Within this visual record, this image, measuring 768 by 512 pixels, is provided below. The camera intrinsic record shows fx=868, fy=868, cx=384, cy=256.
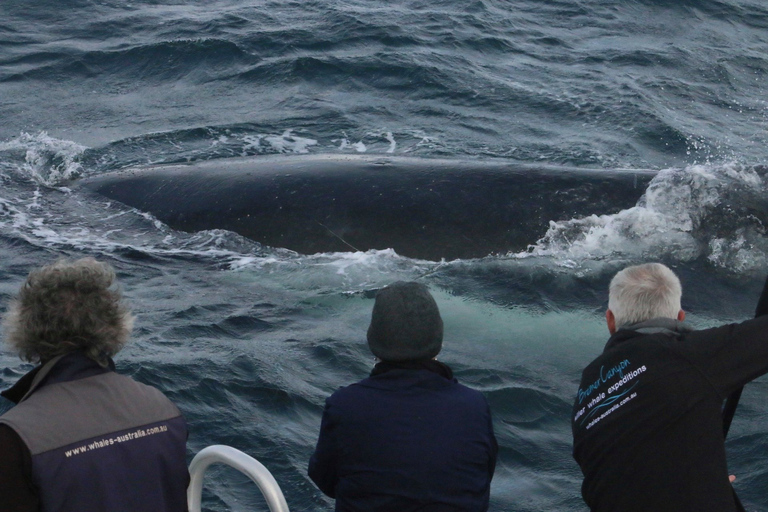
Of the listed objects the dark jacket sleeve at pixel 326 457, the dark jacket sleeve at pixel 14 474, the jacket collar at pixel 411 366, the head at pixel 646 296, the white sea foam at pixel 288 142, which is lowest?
the white sea foam at pixel 288 142

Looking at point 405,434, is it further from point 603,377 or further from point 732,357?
point 732,357

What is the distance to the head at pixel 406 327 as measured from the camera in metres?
3.35

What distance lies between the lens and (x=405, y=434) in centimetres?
324

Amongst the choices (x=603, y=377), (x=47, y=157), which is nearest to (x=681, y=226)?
(x=603, y=377)

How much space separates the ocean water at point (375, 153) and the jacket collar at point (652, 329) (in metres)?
1.75

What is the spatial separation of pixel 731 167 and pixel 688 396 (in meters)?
5.68

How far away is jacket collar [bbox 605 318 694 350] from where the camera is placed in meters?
3.47

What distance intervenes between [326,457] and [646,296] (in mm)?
1447

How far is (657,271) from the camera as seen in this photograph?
11.8 feet

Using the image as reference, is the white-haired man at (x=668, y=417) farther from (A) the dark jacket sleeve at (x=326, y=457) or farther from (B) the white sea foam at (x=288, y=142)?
(B) the white sea foam at (x=288, y=142)

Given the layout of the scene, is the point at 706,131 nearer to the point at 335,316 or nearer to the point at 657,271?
the point at 335,316

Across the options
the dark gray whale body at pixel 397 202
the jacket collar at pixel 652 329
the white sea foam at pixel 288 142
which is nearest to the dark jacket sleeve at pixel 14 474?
the jacket collar at pixel 652 329

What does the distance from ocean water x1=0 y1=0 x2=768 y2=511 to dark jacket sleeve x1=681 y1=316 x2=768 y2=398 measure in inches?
76.9

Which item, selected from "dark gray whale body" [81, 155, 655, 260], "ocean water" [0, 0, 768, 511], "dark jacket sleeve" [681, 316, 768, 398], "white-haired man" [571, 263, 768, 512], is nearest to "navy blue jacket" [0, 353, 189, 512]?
"white-haired man" [571, 263, 768, 512]
